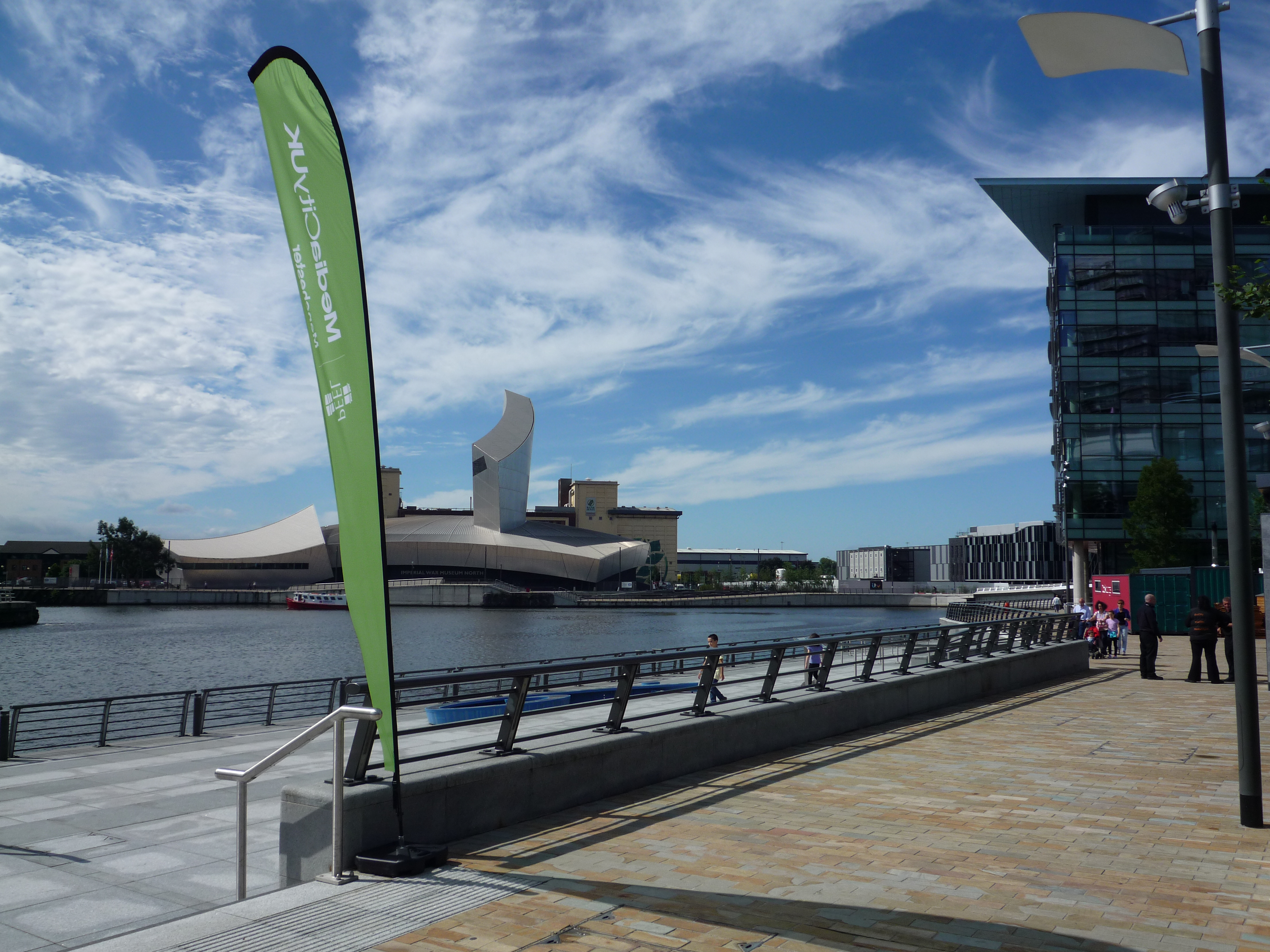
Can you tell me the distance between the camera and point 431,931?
4.61m

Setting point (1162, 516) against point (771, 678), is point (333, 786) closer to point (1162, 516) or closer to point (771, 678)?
point (771, 678)

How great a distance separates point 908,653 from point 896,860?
27.6 ft

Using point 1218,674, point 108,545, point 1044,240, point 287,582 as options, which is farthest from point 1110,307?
point 108,545

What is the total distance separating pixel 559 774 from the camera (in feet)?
23.7

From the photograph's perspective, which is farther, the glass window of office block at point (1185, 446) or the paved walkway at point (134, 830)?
the glass window of office block at point (1185, 446)

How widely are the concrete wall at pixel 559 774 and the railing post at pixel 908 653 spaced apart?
736 millimetres

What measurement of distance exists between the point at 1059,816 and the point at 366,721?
5074 mm

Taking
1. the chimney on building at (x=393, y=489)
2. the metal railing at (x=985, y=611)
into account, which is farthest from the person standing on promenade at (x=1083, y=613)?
the chimney on building at (x=393, y=489)

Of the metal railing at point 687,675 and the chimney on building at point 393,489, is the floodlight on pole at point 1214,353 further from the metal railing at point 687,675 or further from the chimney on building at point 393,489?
the chimney on building at point 393,489

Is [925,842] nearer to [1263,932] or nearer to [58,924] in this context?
[1263,932]

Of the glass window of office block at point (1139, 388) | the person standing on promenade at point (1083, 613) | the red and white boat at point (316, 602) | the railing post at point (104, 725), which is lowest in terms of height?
the red and white boat at point (316, 602)

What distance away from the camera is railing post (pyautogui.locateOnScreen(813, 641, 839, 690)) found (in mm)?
11617

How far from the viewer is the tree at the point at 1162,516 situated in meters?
47.2

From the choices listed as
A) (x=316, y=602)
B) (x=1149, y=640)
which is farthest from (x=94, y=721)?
(x=316, y=602)
